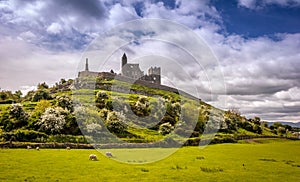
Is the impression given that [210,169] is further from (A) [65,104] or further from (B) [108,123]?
(A) [65,104]

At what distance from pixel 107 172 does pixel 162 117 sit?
88558mm

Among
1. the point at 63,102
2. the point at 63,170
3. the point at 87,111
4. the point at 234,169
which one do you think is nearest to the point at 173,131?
the point at 87,111

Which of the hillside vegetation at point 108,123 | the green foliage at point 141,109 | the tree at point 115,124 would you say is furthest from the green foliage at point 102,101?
the tree at point 115,124

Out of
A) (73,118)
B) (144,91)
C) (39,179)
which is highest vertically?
(144,91)

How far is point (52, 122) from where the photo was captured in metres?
82.4

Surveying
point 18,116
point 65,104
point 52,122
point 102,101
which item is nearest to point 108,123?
point 52,122

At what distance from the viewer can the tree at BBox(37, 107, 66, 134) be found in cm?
7988

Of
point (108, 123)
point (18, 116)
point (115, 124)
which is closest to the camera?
point (18, 116)

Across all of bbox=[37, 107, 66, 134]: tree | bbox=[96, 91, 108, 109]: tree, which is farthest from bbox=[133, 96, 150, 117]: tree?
bbox=[37, 107, 66, 134]: tree

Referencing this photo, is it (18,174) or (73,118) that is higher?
(73,118)

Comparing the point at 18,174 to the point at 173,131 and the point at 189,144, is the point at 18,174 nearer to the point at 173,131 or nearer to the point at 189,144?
the point at 189,144

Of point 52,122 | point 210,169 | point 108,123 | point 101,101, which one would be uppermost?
point 101,101

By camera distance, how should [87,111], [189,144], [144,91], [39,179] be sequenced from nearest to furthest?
[39,179], [189,144], [87,111], [144,91]

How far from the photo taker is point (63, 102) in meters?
105
